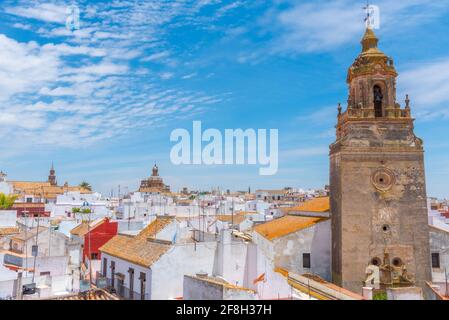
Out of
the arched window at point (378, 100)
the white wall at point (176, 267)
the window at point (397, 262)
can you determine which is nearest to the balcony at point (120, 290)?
the white wall at point (176, 267)

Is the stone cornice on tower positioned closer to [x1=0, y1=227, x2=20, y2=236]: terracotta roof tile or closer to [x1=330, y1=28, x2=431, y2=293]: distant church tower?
[x1=330, y1=28, x2=431, y2=293]: distant church tower

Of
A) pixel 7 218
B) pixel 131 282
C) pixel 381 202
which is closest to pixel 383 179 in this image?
pixel 381 202

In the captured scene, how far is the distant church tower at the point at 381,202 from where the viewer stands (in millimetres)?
22422

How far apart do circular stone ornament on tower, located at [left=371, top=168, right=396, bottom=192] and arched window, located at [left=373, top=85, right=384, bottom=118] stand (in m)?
3.29

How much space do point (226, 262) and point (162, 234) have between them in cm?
385

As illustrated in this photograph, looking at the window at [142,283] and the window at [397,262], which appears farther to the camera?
the window at [397,262]

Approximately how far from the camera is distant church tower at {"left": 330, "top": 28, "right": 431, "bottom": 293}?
22422mm

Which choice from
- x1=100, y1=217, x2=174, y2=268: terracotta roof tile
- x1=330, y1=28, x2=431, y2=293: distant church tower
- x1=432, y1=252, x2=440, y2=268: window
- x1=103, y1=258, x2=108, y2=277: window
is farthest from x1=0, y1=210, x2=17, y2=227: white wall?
x1=432, y1=252, x2=440, y2=268: window

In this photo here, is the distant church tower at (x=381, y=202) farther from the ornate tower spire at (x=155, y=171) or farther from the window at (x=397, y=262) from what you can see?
the ornate tower spire at (x=155, y=171)

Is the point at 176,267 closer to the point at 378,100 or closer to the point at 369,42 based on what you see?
the point at 378,100

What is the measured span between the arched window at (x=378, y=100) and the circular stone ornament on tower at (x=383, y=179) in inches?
130

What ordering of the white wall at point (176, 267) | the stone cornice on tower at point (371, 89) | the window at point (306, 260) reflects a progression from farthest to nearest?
1. the window at point (306, 260)
2. the stone cornice on tower at point (371, 89)
3. the white wall at point (176, 267)

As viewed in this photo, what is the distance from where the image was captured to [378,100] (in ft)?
79.3
